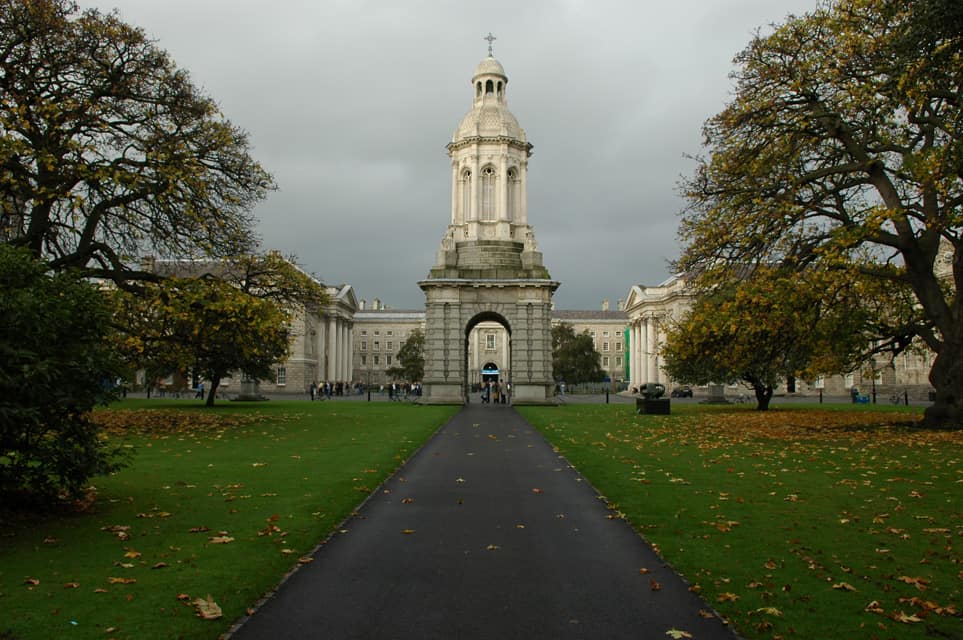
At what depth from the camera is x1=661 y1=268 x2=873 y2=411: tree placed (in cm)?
2145

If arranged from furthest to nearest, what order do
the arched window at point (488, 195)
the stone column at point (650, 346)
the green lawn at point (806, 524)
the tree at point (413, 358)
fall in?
the stone column at point (650, 346)
the tree at point (413, 358)
the arched window at point (488, 195)
the green lawn at point (806, 524)

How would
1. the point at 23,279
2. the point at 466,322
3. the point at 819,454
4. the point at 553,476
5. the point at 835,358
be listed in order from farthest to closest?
the point at 466,322
the point at 835,358
the point at 819,454
the point at 553,476
the point at 23,279

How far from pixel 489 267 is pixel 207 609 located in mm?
43706

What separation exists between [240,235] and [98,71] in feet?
21.4

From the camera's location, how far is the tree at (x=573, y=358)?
110 meters

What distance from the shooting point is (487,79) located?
52406 mm

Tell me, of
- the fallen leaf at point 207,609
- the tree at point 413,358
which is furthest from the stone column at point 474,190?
the tree at point 413,358

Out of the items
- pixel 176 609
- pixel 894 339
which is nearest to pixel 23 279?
pixel 176 609

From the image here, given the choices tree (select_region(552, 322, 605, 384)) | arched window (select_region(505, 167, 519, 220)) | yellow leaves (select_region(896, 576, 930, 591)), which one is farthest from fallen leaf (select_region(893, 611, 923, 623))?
tree (select_region(552, 322, 605, 384))

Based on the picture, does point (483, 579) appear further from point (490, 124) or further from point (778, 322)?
point (490, 124)

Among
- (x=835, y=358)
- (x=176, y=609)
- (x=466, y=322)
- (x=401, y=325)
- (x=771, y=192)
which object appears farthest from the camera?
(x=401, y=325)

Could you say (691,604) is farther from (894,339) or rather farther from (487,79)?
(487,79)

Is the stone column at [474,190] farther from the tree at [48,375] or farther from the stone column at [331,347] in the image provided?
the stone column at [331,347]

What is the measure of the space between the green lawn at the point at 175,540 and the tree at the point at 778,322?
408 inches
